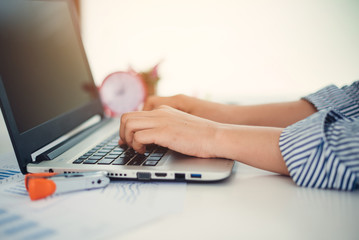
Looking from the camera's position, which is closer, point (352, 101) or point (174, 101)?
point (352, 101)

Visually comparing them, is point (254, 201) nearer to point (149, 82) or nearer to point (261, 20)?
point (149, 82)

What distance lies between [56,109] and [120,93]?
1.21 feet

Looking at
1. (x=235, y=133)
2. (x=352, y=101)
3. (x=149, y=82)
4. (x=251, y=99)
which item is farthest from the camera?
(x=251, y=99)

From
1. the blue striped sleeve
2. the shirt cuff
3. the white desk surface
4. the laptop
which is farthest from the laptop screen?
the blue striped sleeve

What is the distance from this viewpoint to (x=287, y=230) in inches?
14.0

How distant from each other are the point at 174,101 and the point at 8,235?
0.51m

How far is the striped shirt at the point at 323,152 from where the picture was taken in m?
0.44

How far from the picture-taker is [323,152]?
0.45 m

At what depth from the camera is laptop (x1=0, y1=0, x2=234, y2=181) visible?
0.51m

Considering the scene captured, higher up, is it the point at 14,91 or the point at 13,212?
the point at 14,91

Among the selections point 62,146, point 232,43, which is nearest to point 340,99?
point 62,146

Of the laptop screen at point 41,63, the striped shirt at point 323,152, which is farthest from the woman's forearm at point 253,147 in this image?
the laptop screen at point 41,63

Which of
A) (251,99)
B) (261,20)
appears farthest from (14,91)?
(261,20)

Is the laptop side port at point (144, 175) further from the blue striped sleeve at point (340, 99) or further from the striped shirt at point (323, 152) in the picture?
the blue striped sleeve at point (340, 99)
